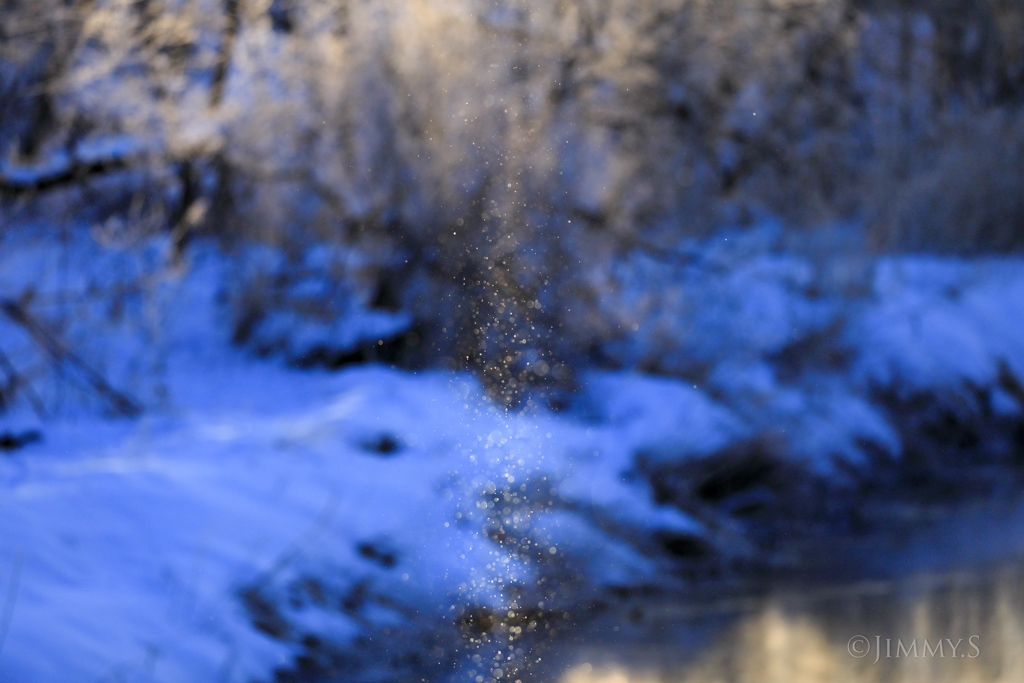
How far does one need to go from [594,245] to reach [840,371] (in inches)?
48.9

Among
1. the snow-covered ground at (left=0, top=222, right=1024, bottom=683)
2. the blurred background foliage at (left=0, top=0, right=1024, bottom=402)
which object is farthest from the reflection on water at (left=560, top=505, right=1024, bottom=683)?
the blurred background foliage at (left=0, top=0, right=1024, bottom=402)

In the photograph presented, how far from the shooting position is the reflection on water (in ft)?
9.03

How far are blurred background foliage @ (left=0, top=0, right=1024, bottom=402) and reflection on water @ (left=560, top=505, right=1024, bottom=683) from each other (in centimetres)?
159

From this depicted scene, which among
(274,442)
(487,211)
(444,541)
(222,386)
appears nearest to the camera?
(444,541)

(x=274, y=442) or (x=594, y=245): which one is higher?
(x=594, y=245)

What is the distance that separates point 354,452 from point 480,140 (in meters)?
1.85

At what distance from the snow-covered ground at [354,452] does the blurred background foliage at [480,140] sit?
0.64 ft

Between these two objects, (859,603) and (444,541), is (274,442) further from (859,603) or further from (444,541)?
(859,603)

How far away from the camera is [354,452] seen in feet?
12.8

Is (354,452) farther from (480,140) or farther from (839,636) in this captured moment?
(480,140)

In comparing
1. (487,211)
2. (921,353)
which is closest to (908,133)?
(921,353)

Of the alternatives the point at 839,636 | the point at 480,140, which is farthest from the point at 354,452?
the point at 480,140

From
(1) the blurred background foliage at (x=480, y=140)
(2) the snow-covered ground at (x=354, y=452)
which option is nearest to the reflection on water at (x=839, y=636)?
(2) the snow-covered ground at (x=354, y=452)

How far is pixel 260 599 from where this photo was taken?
10.0 ft
